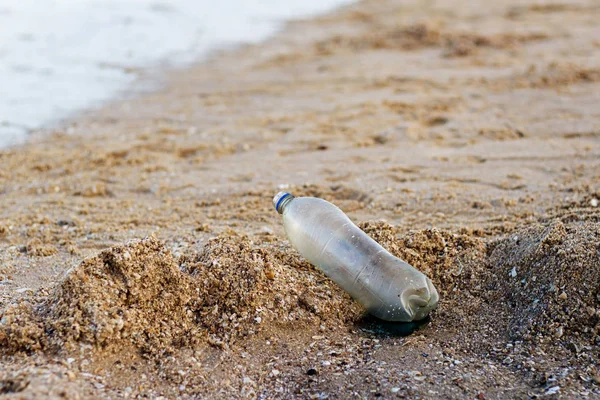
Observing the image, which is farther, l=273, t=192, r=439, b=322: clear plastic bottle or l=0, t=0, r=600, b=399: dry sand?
l=273, t=192, r=439, b=322: clear plastic bottle

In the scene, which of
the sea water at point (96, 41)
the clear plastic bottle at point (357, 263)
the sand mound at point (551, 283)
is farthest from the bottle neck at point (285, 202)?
the sea water at point (96, 41)

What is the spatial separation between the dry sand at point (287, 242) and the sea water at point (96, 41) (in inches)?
24.6

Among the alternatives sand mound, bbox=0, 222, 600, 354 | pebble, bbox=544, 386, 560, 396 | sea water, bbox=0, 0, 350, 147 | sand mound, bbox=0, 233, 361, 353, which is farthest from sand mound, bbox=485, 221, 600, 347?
sea water, bbox=0, 0, 350, 147

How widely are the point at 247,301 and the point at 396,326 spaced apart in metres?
0.55

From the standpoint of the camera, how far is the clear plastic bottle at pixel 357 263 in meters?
2.24

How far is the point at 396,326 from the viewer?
2.22 m

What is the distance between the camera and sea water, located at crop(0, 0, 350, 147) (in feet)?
18.2

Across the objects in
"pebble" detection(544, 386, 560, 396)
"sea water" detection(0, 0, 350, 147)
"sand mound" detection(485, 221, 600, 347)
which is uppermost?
"sea water" detection(0, 0, 350, 147)

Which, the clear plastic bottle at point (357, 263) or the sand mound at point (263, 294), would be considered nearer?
the sand mound at point (263, 294)

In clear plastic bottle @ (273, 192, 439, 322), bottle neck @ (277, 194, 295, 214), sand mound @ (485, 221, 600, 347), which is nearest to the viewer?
sand mound @ (485, 221, 600, 347)

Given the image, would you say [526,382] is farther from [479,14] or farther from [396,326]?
[479,14]

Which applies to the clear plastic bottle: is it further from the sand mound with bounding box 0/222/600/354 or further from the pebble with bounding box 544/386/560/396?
the pebble with bounding box 544/386/560/396

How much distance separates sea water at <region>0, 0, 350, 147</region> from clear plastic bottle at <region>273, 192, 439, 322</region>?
3.03 metres

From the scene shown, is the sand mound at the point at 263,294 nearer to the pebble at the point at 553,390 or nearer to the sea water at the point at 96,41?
the pebble at the point at 553,390
